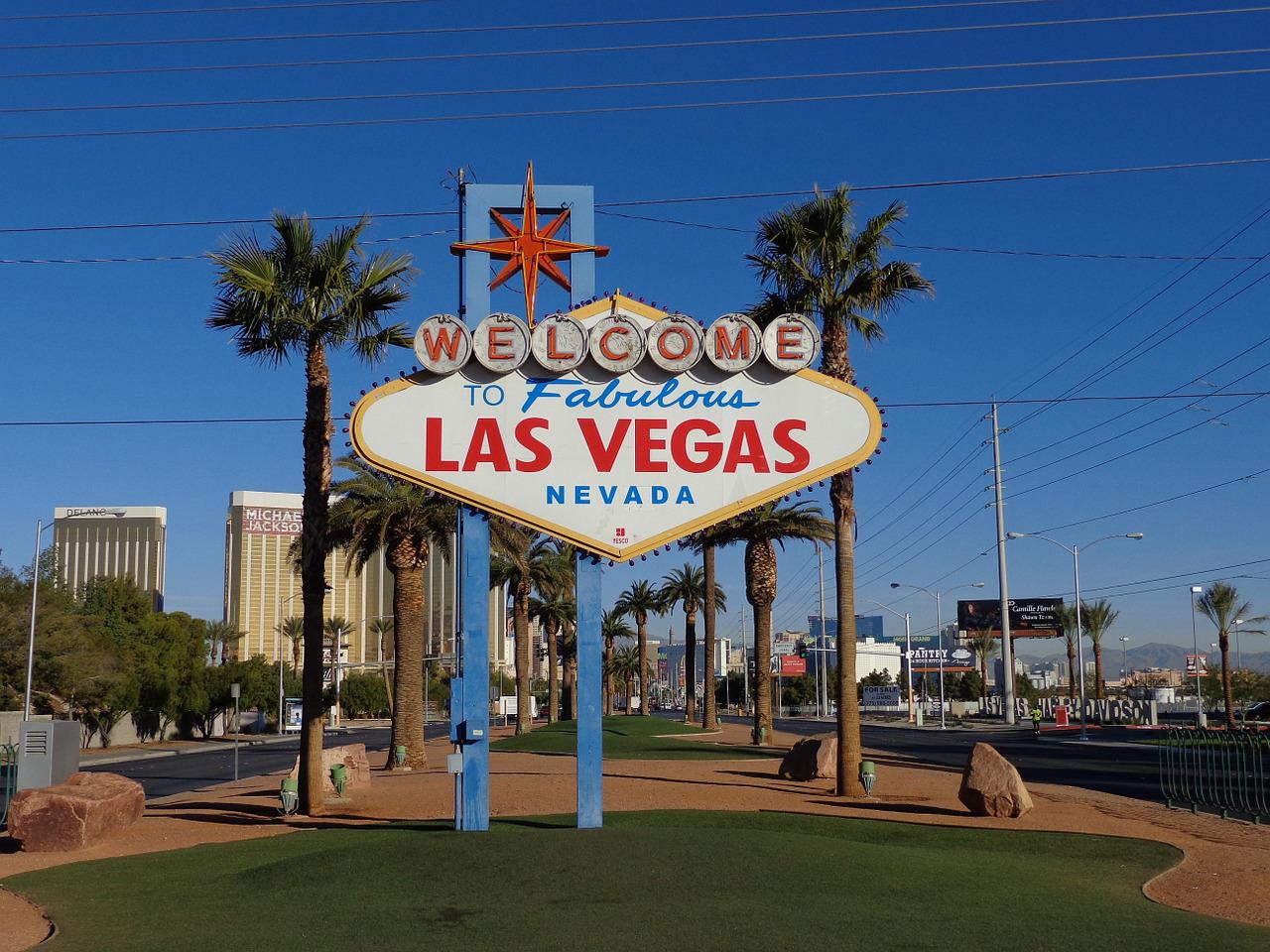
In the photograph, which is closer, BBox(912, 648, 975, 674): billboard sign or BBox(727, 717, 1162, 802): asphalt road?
BBox(727, 717, 1162, 802): asphalt road

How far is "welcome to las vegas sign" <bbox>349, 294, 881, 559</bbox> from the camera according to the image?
17.9 m

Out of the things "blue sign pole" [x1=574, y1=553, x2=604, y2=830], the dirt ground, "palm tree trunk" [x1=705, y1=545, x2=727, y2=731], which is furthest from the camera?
"palm tree trunk" [x1=705, y1=545, x2=727, y2=731]

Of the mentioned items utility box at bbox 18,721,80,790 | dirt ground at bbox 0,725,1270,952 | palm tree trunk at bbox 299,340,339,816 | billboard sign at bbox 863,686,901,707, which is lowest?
billboard sign at bbox 863,686,901,707

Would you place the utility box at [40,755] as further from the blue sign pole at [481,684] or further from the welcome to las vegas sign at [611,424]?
the welcome to las vegas sign at [611,424]

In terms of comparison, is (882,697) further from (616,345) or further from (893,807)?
(616,345)

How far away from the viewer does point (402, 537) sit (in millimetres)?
38031

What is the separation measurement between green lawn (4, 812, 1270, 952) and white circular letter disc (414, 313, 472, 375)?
6708 mm

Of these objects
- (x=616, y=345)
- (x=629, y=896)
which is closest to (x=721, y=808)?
(x=616, y=345)

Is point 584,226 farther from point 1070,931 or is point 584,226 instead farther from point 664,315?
point 1070,931

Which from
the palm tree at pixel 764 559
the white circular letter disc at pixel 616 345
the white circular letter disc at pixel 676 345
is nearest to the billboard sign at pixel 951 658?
the palm tree at pixel 764 559

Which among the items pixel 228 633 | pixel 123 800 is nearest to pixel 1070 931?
pixel 123 800

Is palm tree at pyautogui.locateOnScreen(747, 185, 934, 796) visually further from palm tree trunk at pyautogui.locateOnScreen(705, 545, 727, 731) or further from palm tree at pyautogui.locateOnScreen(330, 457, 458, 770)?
palm tree trunk at pyautogui.locateOnScreen(705, 545, 727, 731)

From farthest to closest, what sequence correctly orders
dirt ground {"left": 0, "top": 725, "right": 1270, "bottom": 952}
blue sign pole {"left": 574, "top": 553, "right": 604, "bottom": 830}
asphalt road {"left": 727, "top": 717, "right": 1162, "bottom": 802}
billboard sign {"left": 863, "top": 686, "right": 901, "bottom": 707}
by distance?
1. billboard sign {"left": 863, "top": 686, "right": 901, "bottom": 707}
2. asphalt road {"left": 727, "top": 717, "right": 1162, "bottom": 802}
3. blue sign pole {"left": 574, "top": 553, "right": 604, "bottom": 830}
4. dirt ground {"left": 0, "top": 725, "right": 1270, "bottom": 952}

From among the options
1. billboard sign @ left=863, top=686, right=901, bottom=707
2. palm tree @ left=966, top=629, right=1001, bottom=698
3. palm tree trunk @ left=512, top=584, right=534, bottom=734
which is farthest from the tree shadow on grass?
billboard sign @ left=863, top=686, right=901, bottom=707
